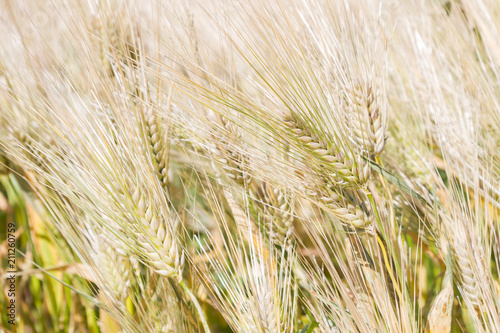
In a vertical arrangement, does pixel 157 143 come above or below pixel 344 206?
above

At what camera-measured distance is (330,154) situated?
0.37m

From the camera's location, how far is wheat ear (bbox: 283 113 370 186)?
36 cm

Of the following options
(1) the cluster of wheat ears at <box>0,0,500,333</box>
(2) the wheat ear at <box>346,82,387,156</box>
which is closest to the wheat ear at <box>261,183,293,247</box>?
(1) the cluster of wheat ears at <box>0,0,500,333</box>

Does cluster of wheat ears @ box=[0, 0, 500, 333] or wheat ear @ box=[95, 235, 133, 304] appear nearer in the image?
cluster of wheat ears @ box=[0, 0, 500, 333]

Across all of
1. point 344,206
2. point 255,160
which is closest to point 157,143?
point 255,160

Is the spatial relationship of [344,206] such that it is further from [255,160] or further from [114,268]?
[114,268]

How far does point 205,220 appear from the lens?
64 centimetres

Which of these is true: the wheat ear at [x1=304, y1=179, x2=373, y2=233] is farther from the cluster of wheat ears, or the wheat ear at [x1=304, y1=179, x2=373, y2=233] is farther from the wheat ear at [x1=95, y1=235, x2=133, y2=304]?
the wheat ear at [x1=95, y1=235, x2=133, y2=304]

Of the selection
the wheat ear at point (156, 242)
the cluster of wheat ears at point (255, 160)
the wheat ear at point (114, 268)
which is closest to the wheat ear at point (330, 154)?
the cluster of wheat ears at point (255, 160)

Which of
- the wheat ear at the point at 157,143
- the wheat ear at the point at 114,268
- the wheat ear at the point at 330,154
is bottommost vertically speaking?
the wheat ear at the point at 114,268

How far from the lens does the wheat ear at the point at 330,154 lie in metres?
0.36

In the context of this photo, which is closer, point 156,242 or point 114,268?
point 156,242

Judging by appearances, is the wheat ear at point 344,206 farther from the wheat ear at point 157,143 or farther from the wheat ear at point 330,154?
the wheat ear at point 157,143

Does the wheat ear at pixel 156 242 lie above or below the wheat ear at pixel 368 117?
below
